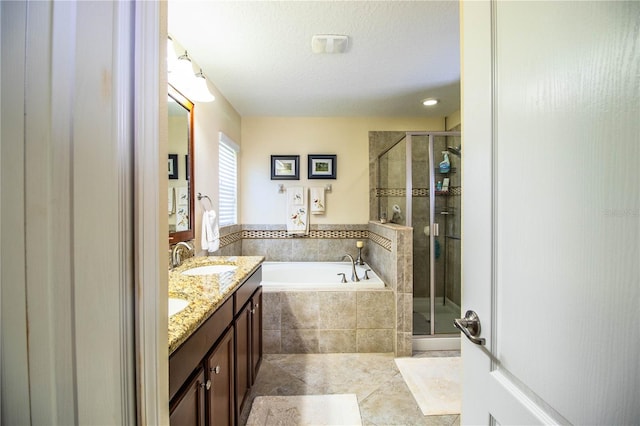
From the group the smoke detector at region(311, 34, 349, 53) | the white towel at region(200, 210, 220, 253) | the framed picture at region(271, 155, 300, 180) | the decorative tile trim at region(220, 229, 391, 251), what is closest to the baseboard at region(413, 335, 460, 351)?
the decorative tile trim at region(220, 229, 391, 251)

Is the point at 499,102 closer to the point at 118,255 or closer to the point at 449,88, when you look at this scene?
the point at 118,255

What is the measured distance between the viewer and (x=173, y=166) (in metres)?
1.78

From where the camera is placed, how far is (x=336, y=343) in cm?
240

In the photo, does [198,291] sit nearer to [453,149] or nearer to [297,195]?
[297,195]

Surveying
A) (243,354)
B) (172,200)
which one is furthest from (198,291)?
(172,200)

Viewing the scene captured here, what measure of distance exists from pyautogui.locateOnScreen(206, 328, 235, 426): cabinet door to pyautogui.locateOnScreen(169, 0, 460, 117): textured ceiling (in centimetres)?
185

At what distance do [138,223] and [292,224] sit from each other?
9.72 feet

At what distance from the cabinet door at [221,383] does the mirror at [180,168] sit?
2.90 ft

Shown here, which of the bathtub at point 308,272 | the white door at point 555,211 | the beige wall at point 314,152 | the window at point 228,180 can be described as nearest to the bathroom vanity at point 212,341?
the white door at point 555,211

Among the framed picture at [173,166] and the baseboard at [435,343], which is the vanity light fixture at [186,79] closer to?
the framed picture at [173,166]

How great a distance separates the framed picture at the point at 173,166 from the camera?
1746 mm

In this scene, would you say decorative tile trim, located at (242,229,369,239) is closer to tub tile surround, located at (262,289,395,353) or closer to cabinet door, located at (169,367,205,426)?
tub tile surround, located at (262,289,395,353)

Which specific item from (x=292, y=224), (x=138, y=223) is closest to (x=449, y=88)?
(x=292, y=224)

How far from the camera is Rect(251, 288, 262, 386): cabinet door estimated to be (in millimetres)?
1819
